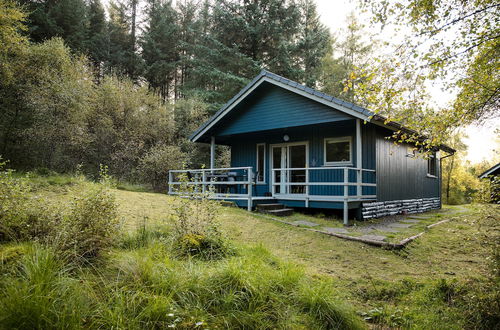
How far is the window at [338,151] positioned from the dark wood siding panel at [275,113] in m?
1.32

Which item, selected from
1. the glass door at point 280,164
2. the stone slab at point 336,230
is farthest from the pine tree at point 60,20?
the stone slab at point 336,230

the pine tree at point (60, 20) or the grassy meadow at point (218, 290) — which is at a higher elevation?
the pine tree at point (60, 20)

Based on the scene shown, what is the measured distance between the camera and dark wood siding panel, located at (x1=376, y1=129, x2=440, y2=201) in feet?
34.4

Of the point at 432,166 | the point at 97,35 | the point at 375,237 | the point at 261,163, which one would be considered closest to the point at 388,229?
the point at 375,237

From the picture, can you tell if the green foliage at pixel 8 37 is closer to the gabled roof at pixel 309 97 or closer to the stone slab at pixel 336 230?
the gabled roof at pixel 309 97

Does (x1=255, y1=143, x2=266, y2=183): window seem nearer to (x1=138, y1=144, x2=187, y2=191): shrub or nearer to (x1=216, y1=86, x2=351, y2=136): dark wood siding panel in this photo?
(x1=216, y1=86, x2=351, y2=136): dark wood siding panel

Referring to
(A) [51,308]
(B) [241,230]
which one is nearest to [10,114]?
(B) [241,230]

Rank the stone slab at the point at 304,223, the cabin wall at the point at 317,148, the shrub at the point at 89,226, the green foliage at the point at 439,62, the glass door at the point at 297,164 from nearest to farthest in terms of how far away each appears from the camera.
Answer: the shrub at the point at 89,226 < the green foliage at the point at 439,62 < the stone slab at the point at 304,223 < the cabin wall at the point at 317,148 < the glass door at the point at 297,164

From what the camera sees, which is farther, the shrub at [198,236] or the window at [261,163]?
the window at [261,163]

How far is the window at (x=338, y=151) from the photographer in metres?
10.2

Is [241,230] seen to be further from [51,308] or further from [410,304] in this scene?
[51,308]

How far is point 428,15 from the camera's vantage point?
4.98 m

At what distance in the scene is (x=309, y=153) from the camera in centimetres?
1111

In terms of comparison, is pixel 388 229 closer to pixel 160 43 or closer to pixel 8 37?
pixel 8 37
